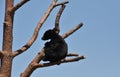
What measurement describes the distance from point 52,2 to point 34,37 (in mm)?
888

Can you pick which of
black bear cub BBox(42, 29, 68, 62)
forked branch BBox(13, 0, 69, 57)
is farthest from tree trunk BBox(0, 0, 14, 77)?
black bear cub BBox(42, 29, 68, 62)

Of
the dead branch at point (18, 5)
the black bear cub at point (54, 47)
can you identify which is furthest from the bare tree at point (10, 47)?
the black bear cub at point (54, 47)

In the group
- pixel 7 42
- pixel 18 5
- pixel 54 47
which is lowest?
pixel 54 47

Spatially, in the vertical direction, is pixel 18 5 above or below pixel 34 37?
above

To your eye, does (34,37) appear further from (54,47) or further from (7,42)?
(54,47)

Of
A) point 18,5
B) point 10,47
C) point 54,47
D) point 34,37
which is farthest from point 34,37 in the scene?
point 54,47

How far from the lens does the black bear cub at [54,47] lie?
6.20 meters

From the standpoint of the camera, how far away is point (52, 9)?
5531 mm

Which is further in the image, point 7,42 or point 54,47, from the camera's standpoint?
point 54,47

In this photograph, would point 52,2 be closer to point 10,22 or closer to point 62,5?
point 62,5

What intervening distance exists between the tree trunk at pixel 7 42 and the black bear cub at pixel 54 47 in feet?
3.59

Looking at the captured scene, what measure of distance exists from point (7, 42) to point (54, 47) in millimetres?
1961

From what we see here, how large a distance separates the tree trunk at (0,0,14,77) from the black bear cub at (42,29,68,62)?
1.09 m

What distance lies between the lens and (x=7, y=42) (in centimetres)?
496
